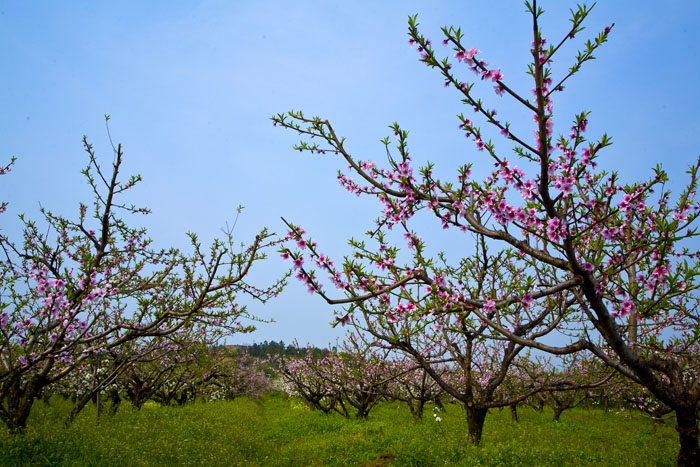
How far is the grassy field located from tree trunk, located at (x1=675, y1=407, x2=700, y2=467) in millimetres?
3926

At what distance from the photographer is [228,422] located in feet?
63.0

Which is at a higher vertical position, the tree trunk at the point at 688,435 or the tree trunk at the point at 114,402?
the tree trunk at the point at 688,435

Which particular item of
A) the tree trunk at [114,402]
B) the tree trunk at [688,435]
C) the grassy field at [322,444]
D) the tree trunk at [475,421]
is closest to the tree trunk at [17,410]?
the grassy field at [322,444]

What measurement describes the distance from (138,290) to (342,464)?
7616 millimetres

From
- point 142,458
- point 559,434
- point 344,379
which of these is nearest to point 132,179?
point 142,458

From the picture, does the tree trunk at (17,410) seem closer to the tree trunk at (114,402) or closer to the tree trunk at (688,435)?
the tree trunk at (114,402)

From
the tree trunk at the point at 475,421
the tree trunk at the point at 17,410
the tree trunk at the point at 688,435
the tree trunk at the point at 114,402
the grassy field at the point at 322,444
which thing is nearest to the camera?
the tree trunk at the point at 688,435

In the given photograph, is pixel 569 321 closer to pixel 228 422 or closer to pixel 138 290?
pixel 138 290

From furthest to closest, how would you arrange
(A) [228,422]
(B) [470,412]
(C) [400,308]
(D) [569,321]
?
(A) [228,422]
(B) [470,412]
(D) [569,321]
(C) [400,308]

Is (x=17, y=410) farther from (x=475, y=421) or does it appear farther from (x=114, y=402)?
(x=114, y=402)

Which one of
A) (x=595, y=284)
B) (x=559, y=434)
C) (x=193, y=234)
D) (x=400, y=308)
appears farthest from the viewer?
(x=559, y=434)

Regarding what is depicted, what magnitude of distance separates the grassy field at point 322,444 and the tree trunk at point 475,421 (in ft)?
0.90

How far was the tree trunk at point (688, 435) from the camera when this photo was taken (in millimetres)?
6008

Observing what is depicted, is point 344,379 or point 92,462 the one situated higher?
point 344,379
